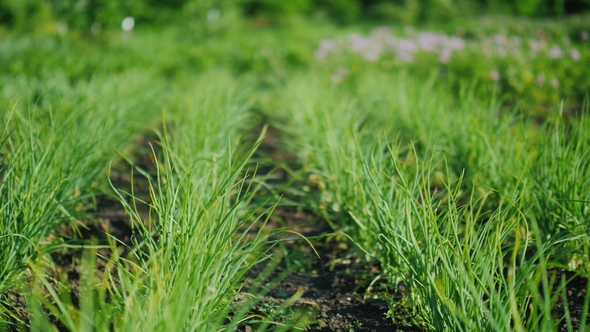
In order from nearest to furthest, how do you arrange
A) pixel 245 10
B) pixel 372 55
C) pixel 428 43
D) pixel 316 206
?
1. pixel 316 206
2. pixel 372 55
3. pixel 428 43
4. pixel 245 10

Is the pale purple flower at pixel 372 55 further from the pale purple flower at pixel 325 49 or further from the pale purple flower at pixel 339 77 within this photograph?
the pale purple flower at pixel 325 49

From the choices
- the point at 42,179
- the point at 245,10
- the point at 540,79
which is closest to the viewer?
the point at 42,179

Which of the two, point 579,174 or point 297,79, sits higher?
point 579,174

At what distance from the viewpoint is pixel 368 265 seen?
1553mm

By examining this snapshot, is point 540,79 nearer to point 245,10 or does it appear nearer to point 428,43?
point 428,43

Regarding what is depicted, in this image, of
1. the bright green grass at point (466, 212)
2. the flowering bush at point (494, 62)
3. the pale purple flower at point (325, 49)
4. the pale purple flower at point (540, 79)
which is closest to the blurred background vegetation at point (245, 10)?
the pale purple flower at point (325, 49)

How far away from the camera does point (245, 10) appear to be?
19.7 metres

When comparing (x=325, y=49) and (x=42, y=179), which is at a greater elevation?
(x=42, y=179)

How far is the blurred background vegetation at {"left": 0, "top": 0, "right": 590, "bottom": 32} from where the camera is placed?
25.1 feet

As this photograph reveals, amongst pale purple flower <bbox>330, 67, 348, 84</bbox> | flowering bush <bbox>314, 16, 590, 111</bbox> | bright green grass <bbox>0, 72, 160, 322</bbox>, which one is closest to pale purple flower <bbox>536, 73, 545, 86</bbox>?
flowering bush <bbox>314, 16, 590, 111</bbox>

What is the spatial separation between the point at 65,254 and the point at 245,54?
506 centimetres

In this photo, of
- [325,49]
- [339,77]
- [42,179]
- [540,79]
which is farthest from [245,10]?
[42,179]

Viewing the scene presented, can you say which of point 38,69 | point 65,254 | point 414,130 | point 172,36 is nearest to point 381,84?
point 414,130

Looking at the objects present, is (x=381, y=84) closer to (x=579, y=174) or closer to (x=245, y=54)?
(x=579, y=174)
